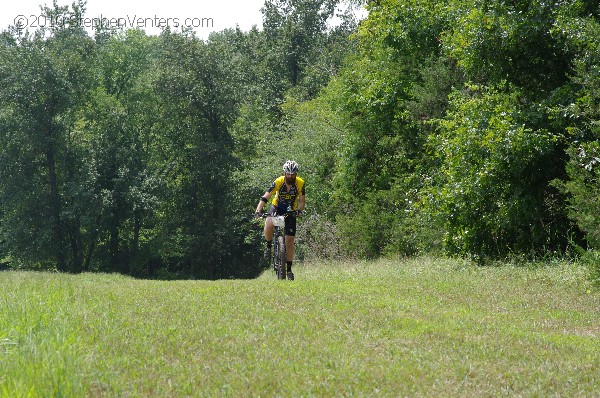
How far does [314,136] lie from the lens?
39781 mm

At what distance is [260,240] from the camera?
50688 millimetres

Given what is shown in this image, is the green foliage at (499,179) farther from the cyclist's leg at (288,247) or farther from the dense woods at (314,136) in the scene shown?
the cyclist's leg at (288,247)

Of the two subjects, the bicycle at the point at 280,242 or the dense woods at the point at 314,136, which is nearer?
the bicycle at the point at 280,242

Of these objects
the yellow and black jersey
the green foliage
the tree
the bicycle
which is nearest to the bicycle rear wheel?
the bicycle

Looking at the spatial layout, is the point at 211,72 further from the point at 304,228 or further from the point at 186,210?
the point at 304,228

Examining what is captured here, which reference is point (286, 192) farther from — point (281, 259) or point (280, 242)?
point (281, 259)

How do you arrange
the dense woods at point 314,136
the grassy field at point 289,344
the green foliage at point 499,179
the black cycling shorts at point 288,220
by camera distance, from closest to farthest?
the grassy field at point 289,344
the black cycling shorts at point 288,220
the green foliage at point 499,179
the dense woods at point 314,136

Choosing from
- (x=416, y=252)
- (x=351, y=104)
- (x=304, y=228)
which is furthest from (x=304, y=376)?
(x=304, y=228)

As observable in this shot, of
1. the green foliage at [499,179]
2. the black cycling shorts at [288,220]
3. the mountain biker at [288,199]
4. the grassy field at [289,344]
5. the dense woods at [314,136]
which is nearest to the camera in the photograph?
the grassy field at [289,344]

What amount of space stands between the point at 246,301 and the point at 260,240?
40.8 meters

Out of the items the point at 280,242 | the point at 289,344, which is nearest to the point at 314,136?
the point at 280,242

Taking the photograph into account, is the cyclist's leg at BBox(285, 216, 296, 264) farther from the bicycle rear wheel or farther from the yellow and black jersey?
the yellow and black jersey

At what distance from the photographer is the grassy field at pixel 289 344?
5.91 metres

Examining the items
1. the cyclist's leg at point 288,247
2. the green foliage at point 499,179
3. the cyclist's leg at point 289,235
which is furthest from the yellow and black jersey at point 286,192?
the green foliage at point 499,179
